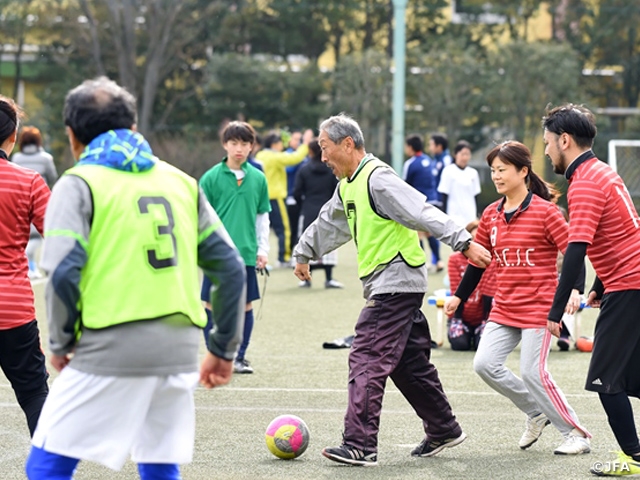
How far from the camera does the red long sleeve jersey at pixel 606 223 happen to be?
5836mm

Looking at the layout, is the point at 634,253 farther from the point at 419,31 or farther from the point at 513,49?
the point at 419,31

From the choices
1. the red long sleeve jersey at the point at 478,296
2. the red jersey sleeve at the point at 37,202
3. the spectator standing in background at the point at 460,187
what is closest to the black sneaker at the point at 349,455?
the red jersey sleeve at the point at 37,202

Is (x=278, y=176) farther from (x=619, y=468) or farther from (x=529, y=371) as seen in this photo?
(x=619, y=468)

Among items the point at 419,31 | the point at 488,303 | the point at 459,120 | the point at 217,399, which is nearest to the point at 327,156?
the point at 217,399

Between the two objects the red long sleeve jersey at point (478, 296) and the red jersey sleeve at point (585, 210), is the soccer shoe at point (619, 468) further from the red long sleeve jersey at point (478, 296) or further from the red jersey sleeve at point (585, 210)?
the red long sleeve jersey at point (478, 296)

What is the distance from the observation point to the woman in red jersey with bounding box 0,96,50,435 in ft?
17.9

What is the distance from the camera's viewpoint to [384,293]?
6328 mm

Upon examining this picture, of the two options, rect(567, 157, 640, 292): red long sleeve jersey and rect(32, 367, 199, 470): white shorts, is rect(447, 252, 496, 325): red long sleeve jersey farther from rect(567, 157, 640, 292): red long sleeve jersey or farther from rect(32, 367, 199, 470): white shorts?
rect(32, 367, 199, 470): white shorts

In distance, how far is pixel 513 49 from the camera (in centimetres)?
3300

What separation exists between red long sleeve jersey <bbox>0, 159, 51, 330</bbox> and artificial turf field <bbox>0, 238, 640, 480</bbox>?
962mm

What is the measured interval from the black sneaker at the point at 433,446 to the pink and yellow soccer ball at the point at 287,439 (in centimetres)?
63

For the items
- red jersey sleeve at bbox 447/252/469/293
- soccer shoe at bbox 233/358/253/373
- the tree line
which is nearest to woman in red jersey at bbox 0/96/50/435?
soccer shoe at bbox 233/358/253/373

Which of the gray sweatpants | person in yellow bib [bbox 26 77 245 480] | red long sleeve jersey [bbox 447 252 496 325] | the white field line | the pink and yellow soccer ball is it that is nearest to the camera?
person in yellow bib [bbox 26 77 245 480]

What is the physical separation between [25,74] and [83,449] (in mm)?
36578
